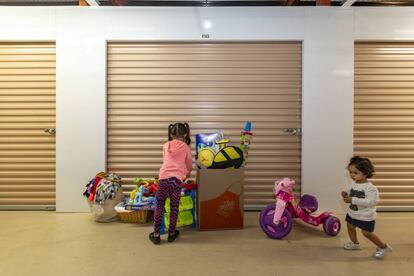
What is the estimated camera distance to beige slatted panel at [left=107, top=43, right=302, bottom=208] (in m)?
5.24

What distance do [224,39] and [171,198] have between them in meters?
2.56

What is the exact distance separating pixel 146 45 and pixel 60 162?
2.18 meters

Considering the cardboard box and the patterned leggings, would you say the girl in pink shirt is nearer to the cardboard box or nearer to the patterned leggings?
the patterned leggings

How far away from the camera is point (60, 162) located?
5.12 m

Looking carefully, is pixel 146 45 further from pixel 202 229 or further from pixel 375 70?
pixel 375 70

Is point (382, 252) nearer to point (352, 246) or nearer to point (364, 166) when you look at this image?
point (352, 246)

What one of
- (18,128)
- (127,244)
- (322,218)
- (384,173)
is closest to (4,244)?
(127,244)

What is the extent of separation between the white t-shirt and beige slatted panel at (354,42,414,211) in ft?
6.47

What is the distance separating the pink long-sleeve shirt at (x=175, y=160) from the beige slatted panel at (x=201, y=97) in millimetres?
1318

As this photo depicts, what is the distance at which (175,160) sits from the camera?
3912mm

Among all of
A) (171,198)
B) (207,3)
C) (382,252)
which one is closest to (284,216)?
(382,252)

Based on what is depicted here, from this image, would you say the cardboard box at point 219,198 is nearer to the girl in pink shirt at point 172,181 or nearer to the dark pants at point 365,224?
the girl in pink shirt at point 172,181

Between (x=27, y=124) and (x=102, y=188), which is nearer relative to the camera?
(x=102, y=188)

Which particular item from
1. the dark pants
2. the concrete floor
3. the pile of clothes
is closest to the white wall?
the pile of clothes
